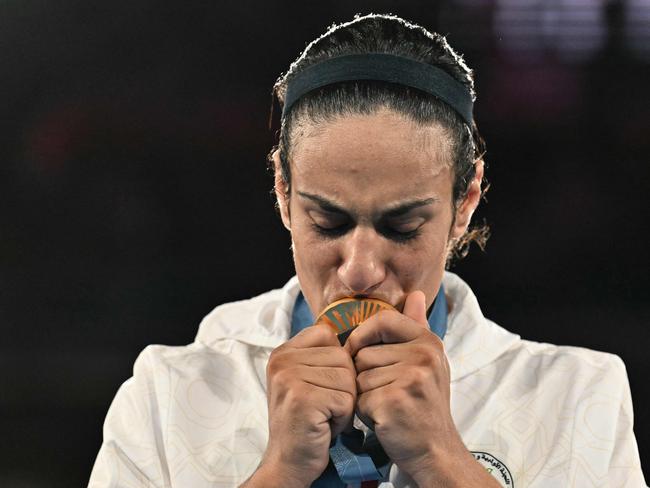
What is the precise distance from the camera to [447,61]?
172 centimetres

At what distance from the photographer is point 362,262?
5.16 feet

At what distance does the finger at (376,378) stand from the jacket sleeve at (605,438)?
0.46m

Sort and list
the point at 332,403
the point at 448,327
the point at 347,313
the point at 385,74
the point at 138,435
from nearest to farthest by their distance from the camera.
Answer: the point at 332,403, the point at 347,313, the point at 385,74, the point at 138,435, the point at 448,327

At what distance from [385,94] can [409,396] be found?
0.51 m

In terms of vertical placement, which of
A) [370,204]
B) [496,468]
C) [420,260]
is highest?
[370,204]

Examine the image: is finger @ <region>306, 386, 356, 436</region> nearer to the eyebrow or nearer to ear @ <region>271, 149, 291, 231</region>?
the eyebrow

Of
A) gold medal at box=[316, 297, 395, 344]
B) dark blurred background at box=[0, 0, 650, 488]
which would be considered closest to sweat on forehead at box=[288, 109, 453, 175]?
gold medal at box=[316, 297, 395, 344]

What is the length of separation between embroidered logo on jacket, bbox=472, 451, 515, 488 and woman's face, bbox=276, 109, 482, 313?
320mm

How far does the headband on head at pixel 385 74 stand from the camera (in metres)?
1.63

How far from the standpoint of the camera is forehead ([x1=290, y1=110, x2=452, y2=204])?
156 centimetres

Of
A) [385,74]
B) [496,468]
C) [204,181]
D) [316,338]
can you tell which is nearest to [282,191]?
[385,74]

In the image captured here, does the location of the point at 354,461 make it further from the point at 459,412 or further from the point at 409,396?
the point at 459,412

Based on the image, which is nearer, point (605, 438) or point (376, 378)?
point (376, 378)

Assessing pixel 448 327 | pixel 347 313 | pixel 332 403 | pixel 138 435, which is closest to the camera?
pixel 332 403
